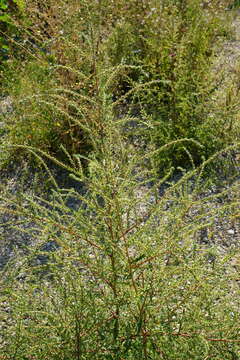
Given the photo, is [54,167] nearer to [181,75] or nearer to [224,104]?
[181,75]

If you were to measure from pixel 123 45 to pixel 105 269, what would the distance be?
10.7ft

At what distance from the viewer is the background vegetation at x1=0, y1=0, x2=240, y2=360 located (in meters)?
1.63

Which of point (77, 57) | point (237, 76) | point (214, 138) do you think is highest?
point (77, 57)

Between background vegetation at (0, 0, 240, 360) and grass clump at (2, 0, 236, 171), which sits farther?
grass clump at (2, 0, 236, 171)

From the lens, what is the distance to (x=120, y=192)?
147 cm

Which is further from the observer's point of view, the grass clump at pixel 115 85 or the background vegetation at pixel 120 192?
the grass clump at pixel 115 85

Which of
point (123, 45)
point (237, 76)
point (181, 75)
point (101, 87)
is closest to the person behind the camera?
point (101, 87)

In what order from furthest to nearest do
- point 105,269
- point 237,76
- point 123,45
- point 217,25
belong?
point 217,25 < point 123,45 < point 237,76 < point 105,269

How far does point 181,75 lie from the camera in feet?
12.4

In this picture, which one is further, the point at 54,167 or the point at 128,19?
the point at 128,19

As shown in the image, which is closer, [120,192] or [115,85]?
[120,192]

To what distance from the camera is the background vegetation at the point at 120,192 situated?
5.36 feet

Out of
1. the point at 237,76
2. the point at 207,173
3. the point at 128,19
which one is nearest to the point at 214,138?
the point at 207,173

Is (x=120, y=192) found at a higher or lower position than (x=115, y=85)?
higher
